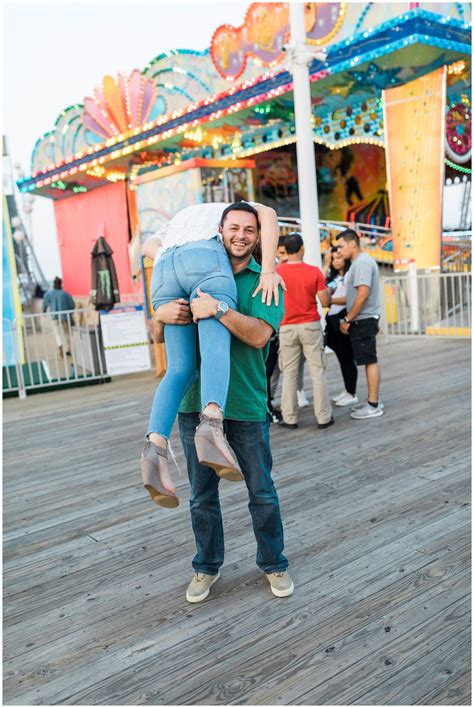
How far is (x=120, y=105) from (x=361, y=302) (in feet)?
41.5

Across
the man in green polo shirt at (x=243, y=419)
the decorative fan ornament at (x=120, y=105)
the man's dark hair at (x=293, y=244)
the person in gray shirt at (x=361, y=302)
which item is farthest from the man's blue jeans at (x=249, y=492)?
the decorative fan ornament at (x=120, y=105)

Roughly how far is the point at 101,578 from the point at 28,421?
12.4ft

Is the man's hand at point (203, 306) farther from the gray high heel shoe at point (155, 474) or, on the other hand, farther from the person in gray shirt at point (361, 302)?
the person in gray shirt at point (361, 302)

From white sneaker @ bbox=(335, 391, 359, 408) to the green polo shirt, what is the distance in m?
3.15

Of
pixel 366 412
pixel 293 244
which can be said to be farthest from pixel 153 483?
pixel 366 412

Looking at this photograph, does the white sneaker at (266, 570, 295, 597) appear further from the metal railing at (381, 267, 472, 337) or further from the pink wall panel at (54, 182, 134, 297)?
the pink wall panel at (54, 182, 134, 297)

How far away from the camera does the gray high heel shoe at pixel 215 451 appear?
6.54ft

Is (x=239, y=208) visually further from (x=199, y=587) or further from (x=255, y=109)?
(x=255, y=109)

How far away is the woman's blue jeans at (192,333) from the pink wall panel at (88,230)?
16743 millimetres

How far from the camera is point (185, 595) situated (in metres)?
2.49

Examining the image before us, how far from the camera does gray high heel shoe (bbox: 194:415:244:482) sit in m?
1.99

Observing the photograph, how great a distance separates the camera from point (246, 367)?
Result: 2328 mm

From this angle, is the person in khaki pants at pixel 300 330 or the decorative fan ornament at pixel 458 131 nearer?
the person in khaki pants at pixel 300 330

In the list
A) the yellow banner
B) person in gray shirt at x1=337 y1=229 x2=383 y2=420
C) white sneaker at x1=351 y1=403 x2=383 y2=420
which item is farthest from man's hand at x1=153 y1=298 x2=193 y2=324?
the yellow banner
